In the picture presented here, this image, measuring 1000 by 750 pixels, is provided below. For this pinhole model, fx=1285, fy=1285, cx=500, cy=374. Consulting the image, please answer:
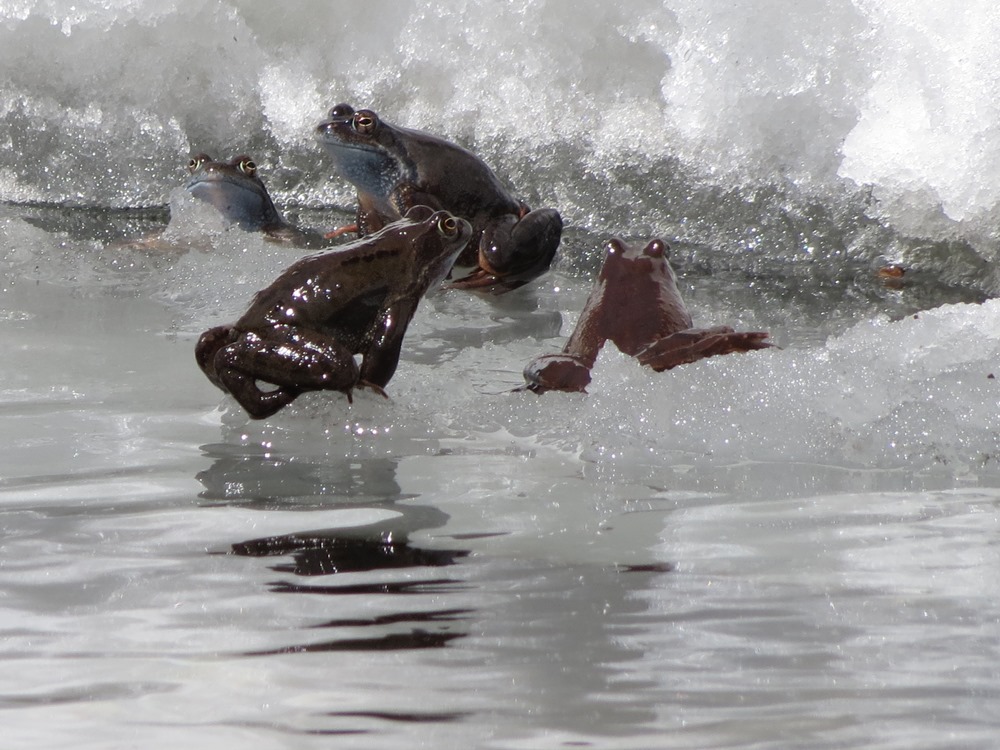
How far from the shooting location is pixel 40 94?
6.25 m

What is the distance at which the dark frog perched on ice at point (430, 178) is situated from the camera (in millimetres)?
4105

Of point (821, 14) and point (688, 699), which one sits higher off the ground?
point (821, 14)

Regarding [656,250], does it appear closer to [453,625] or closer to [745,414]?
[745,414]

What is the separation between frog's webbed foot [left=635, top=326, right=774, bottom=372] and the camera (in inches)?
101

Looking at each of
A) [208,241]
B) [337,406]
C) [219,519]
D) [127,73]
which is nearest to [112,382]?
[337,406]

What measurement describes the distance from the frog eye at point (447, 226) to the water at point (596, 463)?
1.07 feet

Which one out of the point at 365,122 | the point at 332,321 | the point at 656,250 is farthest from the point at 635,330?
the point at 365,122

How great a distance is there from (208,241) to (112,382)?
168 centimetres

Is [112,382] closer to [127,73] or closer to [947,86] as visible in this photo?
[947,86]

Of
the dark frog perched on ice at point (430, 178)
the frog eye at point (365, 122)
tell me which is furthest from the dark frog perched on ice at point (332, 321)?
the frog eye at point (365, 122)

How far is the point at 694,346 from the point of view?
2559mm

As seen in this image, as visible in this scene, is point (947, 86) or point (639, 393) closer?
point (639, 393)

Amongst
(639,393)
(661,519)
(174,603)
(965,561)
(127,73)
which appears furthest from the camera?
(127,73)

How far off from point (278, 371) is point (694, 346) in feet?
2.69
